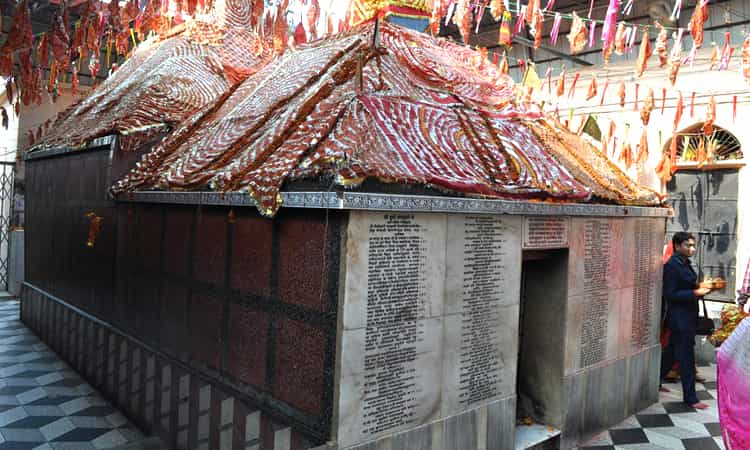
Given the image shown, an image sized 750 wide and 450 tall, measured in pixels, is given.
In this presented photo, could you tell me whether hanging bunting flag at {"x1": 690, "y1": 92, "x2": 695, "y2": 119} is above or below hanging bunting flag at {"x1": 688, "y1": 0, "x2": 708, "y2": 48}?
below

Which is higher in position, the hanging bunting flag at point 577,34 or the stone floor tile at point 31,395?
the hanging bunting flag at point 577,34

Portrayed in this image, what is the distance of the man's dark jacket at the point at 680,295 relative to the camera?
6.16 meters

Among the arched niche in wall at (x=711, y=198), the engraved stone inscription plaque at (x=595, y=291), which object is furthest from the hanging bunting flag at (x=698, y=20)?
the arched niche in wall at (x=711, y=198)

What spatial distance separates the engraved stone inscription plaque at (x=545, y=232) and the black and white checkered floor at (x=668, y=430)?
75.8 inches

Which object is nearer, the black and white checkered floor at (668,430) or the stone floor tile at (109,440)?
the stone floor tile at (109,440)

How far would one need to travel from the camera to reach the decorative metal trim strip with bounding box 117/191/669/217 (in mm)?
3355

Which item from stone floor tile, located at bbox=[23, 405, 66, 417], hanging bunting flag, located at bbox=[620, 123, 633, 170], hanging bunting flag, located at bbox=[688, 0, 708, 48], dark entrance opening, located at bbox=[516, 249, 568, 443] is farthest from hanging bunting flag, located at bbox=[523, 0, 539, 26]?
stone floor tile, located at bbox=[23, 405, 66, 417]

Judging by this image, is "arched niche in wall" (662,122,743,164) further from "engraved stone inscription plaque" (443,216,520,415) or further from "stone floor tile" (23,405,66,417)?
"stone floor tile" (23,405,66,417)

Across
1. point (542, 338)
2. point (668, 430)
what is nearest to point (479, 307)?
point (542, 338)

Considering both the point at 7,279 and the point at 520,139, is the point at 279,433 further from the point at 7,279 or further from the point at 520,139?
the point at 7,279

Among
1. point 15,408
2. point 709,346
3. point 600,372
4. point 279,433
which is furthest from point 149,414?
point 709,346

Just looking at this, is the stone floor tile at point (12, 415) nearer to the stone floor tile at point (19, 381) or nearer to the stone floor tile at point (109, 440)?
the stone floor tile at point (19, 381)

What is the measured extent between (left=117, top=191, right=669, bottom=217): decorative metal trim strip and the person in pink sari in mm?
1879

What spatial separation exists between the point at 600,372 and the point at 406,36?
3871 millimetres
